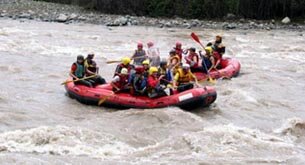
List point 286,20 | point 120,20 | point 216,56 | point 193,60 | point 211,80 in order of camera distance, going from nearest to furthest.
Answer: point 211,80, point 193,60, point 216,56, point 120,20, point 286,20

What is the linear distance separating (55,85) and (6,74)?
1.69m

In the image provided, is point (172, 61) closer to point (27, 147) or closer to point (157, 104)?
point (157, 104)

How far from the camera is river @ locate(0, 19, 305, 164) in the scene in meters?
8.59

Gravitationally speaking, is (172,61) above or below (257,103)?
above

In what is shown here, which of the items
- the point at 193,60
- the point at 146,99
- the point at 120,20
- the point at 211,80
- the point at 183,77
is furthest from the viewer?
the point at 120,20

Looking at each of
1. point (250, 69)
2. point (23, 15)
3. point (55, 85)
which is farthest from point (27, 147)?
point (23, 15)

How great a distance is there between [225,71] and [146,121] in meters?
5.01

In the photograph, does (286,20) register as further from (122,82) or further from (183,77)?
(122,82)

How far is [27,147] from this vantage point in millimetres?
8617

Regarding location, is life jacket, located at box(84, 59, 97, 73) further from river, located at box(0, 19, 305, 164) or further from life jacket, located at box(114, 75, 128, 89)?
life jacket, located at box(114, 75, 128, 89)

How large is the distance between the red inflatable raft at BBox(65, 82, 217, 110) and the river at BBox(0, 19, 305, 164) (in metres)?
0.20

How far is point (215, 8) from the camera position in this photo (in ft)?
103

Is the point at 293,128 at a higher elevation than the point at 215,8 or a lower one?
lower

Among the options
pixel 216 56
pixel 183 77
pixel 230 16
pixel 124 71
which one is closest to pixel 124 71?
pixel 124 71
